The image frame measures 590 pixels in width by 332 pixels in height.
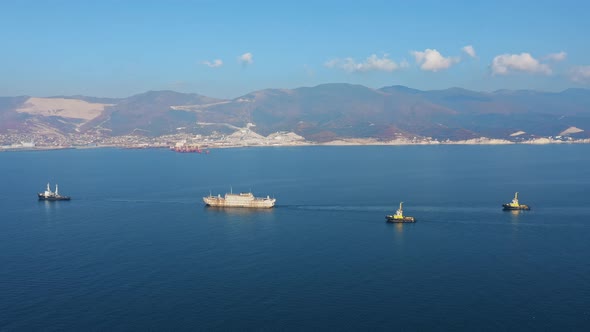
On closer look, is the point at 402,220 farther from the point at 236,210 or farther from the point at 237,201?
the point at 237,201

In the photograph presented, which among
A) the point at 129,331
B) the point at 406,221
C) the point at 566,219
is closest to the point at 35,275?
the point at 129,331

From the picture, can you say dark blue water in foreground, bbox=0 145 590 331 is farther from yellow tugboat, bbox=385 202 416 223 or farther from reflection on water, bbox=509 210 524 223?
yellow tugboat, bbox=385 202 416 223

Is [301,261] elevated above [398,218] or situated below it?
below

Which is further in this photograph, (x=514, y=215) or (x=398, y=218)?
(x=514, y=215)

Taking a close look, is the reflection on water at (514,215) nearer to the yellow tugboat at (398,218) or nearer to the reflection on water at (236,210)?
the yellow tugboat at (398,218)

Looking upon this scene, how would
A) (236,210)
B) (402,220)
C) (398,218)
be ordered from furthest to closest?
(236,210) < (398,218) < (402,220)

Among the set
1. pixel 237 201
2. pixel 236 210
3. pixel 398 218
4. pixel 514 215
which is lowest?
pixel 514 215

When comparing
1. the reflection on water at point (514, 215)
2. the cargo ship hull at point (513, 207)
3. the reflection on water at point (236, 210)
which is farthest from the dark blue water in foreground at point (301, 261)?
the cargo ship hull at point (513, 207)

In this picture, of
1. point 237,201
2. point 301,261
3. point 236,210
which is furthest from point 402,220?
point 237,201

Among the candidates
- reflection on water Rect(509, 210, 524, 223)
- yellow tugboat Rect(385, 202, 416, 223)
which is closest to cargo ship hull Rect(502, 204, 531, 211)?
reflection on water Rect(509, 210, 524, 223)
